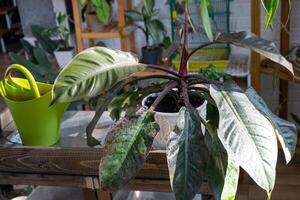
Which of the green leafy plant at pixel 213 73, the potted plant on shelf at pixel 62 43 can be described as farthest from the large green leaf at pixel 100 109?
the potted plant on shelf at pixel 62 43

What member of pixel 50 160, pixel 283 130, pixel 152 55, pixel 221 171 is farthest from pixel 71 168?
pixel 152 55

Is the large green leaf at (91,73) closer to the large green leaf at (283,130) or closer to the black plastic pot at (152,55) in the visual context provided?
the large green leaf at (283,130)

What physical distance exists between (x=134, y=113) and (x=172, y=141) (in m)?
0.12

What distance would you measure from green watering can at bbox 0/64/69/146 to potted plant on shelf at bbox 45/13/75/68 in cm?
131

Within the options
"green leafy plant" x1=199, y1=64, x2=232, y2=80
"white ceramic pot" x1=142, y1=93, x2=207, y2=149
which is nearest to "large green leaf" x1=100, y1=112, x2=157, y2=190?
"white ceramic pot" x1=142, y1=93, x2=207, y2=149

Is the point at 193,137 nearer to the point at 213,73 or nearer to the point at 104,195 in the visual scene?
the point at 104,195

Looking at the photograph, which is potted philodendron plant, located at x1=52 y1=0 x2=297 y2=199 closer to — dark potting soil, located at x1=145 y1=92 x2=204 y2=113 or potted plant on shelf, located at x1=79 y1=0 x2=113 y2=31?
dark potting soil, located at x1=145 y1=92 x2=204 y2=113

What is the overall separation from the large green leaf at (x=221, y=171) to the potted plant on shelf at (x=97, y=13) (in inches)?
56.4

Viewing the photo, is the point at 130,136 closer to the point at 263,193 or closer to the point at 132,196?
the point at 132,196

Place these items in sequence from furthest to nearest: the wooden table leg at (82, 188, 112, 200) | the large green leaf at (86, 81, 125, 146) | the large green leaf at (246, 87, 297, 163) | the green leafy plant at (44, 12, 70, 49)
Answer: the green leafy plant at (44, 12, 70, 49), the wooden table leg at (82, 188, 112, 200), the large green leaf at (86, 81, 125, 146), the large green leaf at (246, 87, 297, 163)

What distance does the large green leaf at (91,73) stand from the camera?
2.64ft

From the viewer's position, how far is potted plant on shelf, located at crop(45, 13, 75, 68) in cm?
240

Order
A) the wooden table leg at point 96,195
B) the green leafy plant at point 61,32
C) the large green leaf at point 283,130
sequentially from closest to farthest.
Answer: the large green leaf at point 283,130, the wooden table leg at point 96,195, the green leafy plant at point 61,32


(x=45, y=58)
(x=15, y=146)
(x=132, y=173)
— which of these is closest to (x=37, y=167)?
(x=15, y=146)
